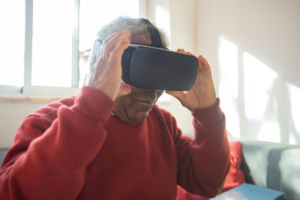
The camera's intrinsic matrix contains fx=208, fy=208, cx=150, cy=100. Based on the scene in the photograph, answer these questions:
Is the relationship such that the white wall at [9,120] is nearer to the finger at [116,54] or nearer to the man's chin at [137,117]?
the man's chin at [137,117]

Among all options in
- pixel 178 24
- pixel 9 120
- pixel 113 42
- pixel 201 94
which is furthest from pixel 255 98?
pixel 9 120

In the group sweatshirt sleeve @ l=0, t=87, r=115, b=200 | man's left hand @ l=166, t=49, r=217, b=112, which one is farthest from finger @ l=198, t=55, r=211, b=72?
sweatshirt sleeve @ l=0, t=87, r=115, b=200

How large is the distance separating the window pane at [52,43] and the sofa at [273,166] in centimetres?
76

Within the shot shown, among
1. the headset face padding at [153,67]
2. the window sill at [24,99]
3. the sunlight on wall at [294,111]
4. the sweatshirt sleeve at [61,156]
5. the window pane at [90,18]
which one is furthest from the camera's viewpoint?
the window pane at [90,18]

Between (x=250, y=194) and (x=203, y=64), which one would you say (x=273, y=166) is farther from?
(x=203, y=64)

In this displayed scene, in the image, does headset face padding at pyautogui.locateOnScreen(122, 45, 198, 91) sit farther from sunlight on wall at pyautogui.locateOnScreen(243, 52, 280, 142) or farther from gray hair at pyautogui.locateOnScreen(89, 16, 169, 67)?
sunlight on wall at pyautogui.locateOnScreen(243, 52, 280, 142)

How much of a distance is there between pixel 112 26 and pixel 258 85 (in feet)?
4.58

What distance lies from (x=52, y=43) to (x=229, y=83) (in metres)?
1.55

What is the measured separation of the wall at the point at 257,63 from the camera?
1451mm

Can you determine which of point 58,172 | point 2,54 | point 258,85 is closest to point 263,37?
point 258,85

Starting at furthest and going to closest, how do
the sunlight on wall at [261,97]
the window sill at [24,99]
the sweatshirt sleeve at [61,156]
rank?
the sunlight on wall at [261,97] < the window sill at [24,99] < the sweatshirt sleeve at [61,156]

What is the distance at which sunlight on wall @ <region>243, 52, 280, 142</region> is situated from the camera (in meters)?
1.55

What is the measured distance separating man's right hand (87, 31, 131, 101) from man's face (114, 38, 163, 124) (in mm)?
171

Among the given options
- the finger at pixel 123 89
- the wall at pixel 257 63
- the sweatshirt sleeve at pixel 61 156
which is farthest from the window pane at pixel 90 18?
the sweatshirt sleeve at pixel 61 156
